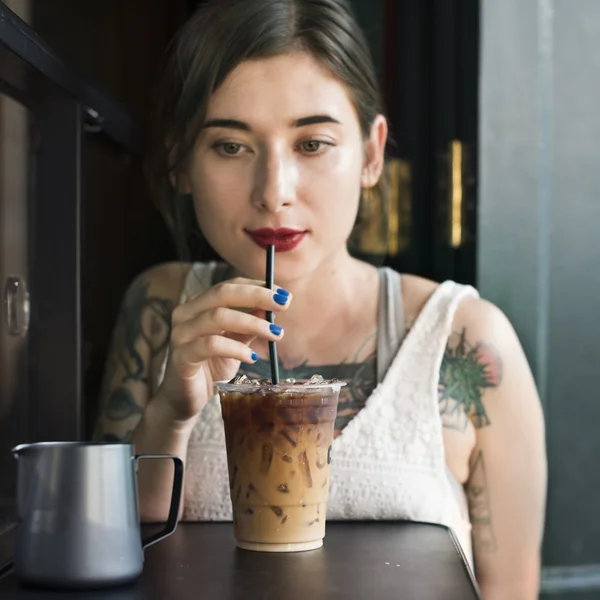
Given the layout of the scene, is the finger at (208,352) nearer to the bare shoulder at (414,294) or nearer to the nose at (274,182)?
the nose at (274,182)

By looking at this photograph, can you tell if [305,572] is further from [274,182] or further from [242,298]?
[274,182]

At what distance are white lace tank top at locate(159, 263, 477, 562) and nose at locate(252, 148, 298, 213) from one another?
1.07 ft

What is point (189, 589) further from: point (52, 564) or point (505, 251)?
point (505, 251)

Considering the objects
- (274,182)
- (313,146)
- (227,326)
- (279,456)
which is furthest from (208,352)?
(313,146)

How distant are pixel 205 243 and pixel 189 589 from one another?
1.08 metres

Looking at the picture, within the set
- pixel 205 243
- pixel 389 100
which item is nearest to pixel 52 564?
pixel 205 243

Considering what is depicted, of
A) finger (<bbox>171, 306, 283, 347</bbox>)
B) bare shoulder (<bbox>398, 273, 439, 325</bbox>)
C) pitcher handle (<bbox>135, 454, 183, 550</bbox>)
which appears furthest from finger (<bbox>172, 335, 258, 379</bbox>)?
bare shoulder (<bbox>398, 273, 439, 325</bbox>)

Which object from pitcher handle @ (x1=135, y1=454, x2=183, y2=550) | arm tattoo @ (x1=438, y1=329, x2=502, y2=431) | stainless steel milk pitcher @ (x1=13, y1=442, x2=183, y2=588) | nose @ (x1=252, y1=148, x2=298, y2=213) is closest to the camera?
stainless steel milk pitcher @ (x1=13, y1=442, x2=183, y2=588)

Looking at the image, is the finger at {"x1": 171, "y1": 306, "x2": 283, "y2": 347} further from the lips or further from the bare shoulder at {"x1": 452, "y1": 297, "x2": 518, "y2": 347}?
the bare shoulder at {"x1": 452, "y1": 297, "x2": 518, "y2": 347}

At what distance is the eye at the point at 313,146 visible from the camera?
1.58 meters

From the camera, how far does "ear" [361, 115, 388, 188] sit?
1.77 metres

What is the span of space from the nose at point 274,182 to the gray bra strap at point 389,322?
0.29 metres

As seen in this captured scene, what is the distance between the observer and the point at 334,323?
5.78 ft

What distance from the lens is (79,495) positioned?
0.99 meters
